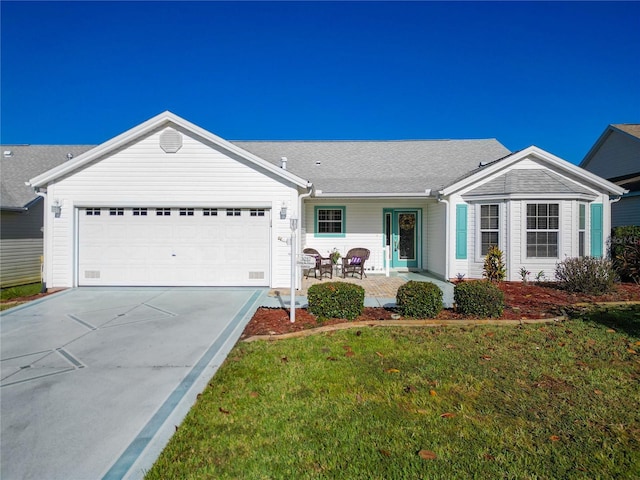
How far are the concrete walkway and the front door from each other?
0.89 meters

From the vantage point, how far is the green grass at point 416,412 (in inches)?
104

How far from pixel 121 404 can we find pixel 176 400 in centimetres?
57

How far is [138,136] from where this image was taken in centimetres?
1012

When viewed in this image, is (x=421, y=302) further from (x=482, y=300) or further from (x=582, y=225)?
(x=582, y=225)

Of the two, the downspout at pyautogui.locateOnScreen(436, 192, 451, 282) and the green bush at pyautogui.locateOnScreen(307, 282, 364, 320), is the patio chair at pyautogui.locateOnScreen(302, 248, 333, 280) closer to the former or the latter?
the downspout at pyautogui.locateOnScreen(436, 192, 451, 282)

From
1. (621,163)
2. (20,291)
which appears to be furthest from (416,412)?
(621,163)

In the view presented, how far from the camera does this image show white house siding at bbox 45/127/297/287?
33.5 ft

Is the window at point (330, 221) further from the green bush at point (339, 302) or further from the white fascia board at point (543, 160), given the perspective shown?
the green bush at point (339, 302)

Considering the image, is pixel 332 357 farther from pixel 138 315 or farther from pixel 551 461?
pixel 138 315

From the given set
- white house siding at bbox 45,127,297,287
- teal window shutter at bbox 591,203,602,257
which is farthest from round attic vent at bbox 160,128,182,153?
teal window shutter at bbox 591,203,602,257

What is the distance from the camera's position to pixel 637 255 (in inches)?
414

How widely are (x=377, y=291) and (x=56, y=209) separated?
31.7 ft

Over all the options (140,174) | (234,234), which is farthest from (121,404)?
(140,174)

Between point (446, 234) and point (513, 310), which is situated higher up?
point (446, 234)
